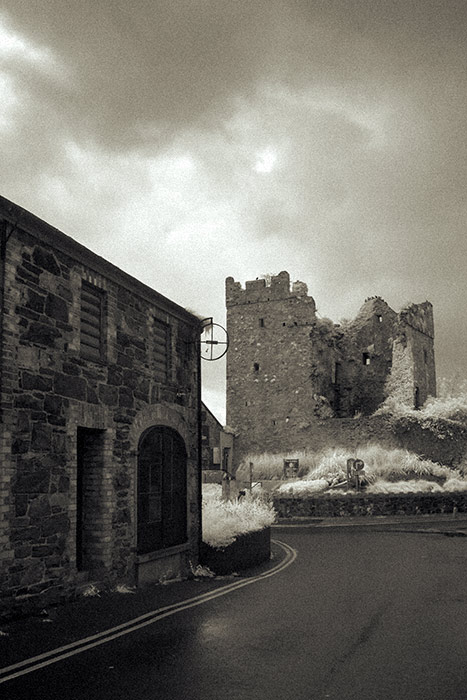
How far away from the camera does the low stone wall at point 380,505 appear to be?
2888cm

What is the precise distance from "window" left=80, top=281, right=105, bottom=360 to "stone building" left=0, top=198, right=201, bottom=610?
0.03m

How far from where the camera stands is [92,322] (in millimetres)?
12383

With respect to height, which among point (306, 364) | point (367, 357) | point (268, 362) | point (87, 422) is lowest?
point (87, 422)

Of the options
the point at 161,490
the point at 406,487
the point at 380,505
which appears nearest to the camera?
the point at 161,490

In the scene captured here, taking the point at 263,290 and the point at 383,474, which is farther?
the point at 263,290

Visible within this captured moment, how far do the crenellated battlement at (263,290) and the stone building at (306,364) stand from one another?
7 cm

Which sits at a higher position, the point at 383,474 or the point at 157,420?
the point at 157,420

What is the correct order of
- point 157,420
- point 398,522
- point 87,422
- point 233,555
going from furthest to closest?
point 398,522, point 233,555, point 157,420, point 87,422

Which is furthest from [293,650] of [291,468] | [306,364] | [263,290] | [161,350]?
[263,290]

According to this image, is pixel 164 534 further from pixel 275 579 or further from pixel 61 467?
pixel 61 467

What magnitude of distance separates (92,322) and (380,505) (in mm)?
20212

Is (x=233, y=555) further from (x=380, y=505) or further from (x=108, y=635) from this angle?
(x=380, y=505)

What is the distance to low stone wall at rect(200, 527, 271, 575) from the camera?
15.4 metres

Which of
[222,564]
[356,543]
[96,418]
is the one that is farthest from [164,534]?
[356,543]
